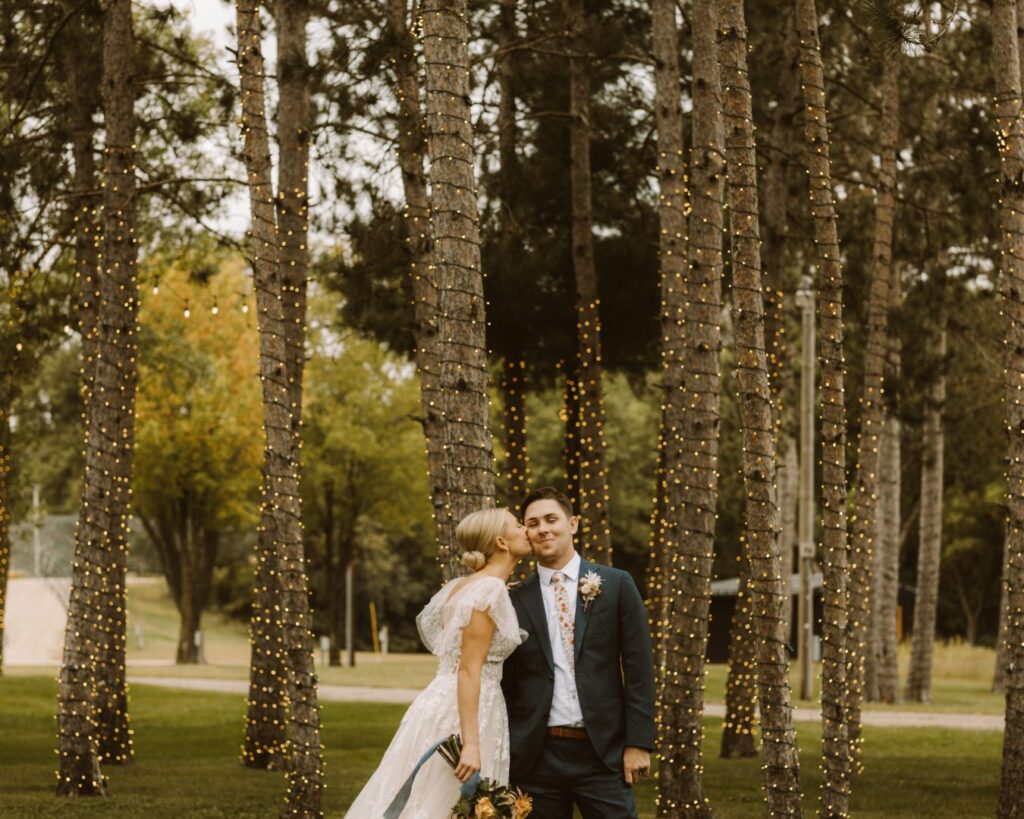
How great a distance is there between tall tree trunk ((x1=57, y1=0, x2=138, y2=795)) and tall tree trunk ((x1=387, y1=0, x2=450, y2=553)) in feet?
10.4

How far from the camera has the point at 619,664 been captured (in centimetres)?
Answer: 670

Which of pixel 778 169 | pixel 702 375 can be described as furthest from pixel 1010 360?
pixel 778 169

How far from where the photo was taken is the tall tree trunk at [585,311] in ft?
56.0

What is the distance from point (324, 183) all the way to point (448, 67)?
332 inches

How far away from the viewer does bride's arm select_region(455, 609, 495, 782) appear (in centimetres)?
642

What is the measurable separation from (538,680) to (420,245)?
720 centimetres

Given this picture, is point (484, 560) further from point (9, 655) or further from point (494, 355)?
point (9, 655)

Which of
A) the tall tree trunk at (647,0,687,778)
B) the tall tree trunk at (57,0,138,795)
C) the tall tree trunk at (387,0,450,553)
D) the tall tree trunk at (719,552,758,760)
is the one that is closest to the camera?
the tall tree trunk at (387,0,450,553)

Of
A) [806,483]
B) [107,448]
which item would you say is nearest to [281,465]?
[107,448]

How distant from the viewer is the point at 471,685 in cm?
645

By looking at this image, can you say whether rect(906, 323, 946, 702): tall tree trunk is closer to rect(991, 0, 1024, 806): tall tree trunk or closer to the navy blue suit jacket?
rect(991, 0, 1024, 806): tall tree trunk

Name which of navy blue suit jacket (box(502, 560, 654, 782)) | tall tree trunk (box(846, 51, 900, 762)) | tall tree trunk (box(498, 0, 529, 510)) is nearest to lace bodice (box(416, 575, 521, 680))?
navy blue suit jacket (box(502, 560, 654, 782))

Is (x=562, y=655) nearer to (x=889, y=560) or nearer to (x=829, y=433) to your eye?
(x=829, y=433)

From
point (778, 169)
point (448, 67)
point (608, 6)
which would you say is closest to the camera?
point (448, 67)
